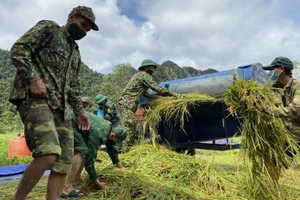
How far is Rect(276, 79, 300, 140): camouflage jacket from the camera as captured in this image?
2520 mm

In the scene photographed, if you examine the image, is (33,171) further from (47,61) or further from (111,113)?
(111,113)

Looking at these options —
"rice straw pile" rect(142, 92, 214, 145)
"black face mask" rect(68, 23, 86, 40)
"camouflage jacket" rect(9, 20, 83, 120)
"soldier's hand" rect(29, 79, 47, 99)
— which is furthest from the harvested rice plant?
"black face mask" rect(68, 23, 86, 40)

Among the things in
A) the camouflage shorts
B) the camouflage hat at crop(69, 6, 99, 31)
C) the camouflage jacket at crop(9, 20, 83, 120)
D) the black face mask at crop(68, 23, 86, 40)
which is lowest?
the camouflage shorts

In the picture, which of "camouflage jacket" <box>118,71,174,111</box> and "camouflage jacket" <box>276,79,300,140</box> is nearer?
"camouflage jacket" <box>276,79,300,140</box>

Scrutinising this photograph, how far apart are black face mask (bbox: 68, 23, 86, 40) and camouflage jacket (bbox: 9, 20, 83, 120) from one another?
4 cm

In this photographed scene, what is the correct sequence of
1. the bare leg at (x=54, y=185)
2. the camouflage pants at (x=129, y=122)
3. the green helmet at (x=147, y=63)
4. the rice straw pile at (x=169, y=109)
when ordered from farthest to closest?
the green helmet at (x=147, y=63), the camouflage pants at (x=129, y=122), the rice straw pile at (x=169, y=109), the bare leg at (x=54, y=185)

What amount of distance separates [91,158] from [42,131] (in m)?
1.11

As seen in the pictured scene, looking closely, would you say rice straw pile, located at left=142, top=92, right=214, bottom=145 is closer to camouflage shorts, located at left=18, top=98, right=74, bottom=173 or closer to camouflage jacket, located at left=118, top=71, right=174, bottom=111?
camouflage jacket, located at left=118, top=71, right=174, bottom=111

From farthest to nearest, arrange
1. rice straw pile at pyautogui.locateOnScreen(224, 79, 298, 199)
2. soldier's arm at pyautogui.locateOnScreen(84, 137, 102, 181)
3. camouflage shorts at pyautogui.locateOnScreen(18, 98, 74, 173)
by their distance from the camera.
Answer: soldier's arm at pyautogui.locateOnScreen(84, 137, 102, 181), rice straw pile at pyautogui.locateOnScreen(224, 79, 298, 199), camouflage shorts at pyautogui.locateOnScreen(18, 98, 74, 173)

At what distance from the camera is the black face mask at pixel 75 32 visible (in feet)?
7.63

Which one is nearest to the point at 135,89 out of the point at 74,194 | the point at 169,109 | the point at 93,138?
the point at 169,109

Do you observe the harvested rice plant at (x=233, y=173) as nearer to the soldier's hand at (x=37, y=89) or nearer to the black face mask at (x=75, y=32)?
the soldier's hand at (x=37, y=89)

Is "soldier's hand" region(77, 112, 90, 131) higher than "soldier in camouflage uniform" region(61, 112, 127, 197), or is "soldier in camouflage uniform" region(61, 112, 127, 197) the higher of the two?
"soldier's hand" region(77, 112, 90, 131)

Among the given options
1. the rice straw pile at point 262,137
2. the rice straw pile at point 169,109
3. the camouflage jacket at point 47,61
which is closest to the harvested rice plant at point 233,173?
→ the rice straw pile at point 262,137
